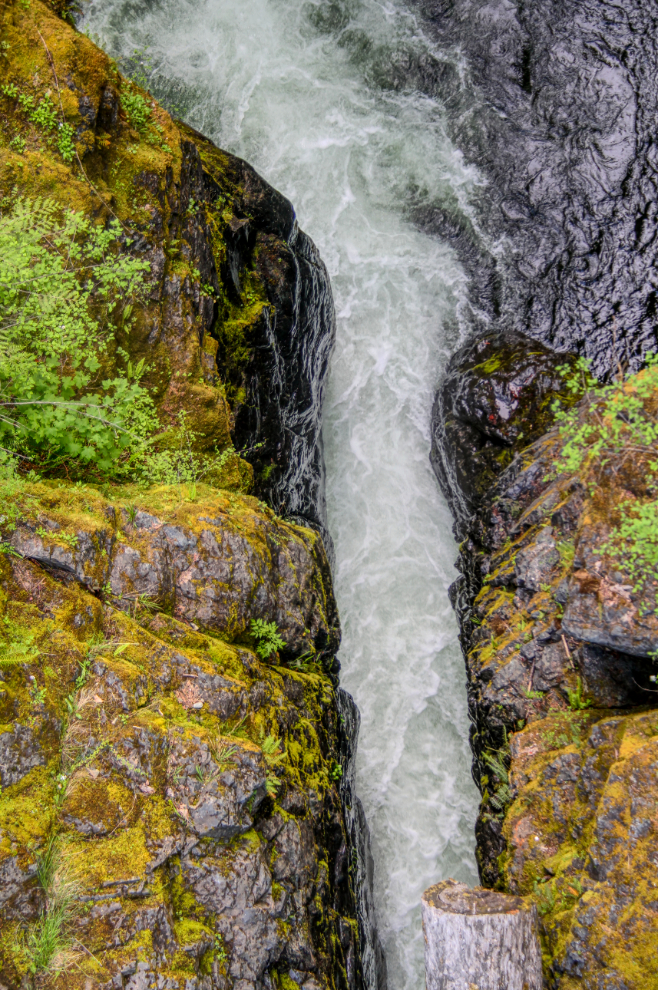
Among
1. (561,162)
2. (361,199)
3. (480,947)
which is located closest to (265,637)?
(480,947)

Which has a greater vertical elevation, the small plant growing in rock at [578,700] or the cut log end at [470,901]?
the small plant growing in rock at [578,700]

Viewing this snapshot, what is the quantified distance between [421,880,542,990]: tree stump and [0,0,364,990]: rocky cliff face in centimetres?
99

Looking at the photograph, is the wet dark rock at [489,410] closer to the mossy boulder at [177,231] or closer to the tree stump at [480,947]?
the mossy boulder at [177,231]

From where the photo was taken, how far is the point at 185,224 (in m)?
6.25

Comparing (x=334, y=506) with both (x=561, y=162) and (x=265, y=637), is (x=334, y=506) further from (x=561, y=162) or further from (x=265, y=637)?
(x=561, y=162)

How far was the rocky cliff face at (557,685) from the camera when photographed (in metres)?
4.82

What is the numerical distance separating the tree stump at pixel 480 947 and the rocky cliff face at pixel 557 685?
448mm

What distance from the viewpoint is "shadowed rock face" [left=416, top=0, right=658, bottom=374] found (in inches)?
336

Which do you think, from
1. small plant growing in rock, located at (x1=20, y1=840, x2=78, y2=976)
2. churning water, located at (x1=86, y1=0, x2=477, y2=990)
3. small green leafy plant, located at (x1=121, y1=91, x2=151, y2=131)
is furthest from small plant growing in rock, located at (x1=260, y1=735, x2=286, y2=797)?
small green leafy plant, located at (x1=121, y1=91, x2=151, y2=131)

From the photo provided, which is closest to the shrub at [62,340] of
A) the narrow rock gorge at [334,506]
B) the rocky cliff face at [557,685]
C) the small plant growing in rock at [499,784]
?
the narrow rock gorge at [334,506]

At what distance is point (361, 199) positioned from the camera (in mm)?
9711

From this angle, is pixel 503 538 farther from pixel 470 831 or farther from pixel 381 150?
pixel 381 150

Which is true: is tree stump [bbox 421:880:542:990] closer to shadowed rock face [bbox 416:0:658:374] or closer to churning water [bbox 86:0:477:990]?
churning water [bbox 86:0:477:990]

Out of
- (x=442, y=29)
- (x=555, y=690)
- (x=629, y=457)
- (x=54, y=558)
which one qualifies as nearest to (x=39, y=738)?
(x=54, y=558)
